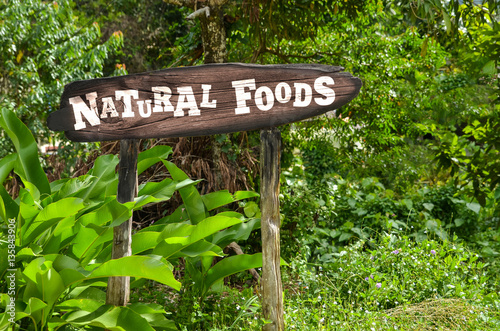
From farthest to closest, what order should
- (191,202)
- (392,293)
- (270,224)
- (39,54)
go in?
(39,54) < (392,293) < (191,202) < (270,224)

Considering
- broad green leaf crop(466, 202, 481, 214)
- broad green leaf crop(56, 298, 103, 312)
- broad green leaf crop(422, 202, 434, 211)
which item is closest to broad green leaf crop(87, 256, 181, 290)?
broad green leaf crop(56, 298, 103, 312)

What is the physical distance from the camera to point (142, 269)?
88.4 inches

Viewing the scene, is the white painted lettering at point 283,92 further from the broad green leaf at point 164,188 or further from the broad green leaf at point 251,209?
the broad green leaf at point 251,209

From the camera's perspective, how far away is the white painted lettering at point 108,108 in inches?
100

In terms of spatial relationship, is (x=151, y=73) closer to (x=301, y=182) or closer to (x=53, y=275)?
(x=53, y=275)

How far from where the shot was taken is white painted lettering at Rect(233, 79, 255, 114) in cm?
256

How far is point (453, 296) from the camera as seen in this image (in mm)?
3385

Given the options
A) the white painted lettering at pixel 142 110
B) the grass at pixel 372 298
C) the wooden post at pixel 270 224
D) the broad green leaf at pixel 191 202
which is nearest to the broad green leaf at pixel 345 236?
the grass at pixel 372 298

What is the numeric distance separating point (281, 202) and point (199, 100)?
2028mm

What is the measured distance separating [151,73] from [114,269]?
994 mm

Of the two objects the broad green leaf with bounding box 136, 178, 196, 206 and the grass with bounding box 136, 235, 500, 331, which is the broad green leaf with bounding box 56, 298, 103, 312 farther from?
the broad green leaf with bounding box 136, 178, 196, 206

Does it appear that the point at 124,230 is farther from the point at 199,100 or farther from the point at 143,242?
the point at 199,100

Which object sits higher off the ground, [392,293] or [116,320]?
[116,320]

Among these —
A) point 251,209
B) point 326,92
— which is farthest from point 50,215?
point 251,209
